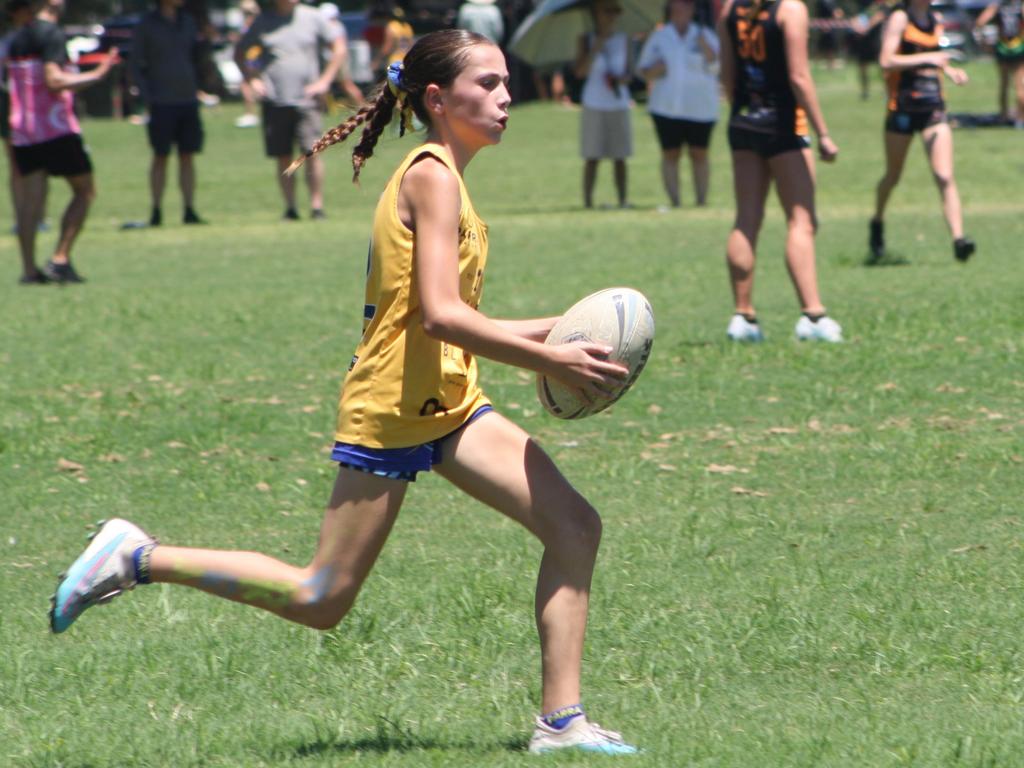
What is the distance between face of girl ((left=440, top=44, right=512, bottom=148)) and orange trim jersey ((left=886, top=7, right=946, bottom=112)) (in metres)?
9.16

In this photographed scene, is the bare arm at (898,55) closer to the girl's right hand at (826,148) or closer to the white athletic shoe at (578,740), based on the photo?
the girl's right hand at (826,148)

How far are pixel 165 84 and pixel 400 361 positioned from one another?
14.7m

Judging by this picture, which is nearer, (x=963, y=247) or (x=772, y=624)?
(x=772, y=624)

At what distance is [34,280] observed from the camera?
46.3ft

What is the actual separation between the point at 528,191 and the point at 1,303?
1026cm

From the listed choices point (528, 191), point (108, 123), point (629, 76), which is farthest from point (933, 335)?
point (108, 123)

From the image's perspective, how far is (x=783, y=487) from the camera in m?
6.82

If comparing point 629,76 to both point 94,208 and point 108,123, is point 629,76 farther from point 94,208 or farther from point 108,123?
point 108,123

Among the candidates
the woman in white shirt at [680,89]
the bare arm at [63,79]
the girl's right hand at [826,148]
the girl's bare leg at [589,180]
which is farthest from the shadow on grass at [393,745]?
the girl's bare leg at [589,180]

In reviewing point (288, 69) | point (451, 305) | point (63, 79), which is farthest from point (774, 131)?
point (288, 69)

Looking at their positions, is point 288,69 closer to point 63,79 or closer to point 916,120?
point 63,79

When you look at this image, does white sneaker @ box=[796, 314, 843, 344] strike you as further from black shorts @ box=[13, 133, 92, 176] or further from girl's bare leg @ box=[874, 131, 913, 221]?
black shorts @ box=[13, 133, 92, 176]

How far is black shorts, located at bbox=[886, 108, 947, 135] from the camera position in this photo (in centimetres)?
1262

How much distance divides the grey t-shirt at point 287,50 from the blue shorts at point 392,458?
14.9 metres
